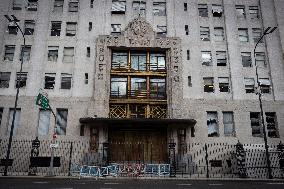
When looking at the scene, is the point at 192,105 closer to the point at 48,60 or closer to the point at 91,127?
the point at 91,127

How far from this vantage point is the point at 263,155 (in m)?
24.1

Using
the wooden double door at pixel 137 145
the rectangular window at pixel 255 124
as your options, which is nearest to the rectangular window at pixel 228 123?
the rectangular window at pixel 255 124

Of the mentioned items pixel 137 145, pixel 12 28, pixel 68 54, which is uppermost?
pixel 12 28

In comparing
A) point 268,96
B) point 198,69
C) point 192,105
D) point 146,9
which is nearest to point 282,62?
point 268,96

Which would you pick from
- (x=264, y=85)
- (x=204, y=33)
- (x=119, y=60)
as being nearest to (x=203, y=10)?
(x=204, y=33)

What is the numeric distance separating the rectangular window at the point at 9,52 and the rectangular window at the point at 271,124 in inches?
1157

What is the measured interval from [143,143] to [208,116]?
25.5 ft

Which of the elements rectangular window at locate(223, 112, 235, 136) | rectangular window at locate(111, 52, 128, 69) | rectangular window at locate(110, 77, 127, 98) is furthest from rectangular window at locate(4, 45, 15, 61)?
rectangular window at locate(223, 112, 235, 136)

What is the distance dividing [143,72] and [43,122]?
12061 mm

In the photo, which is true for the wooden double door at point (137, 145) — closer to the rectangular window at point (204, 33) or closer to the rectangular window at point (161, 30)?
the rectangular window at point (161, 30)

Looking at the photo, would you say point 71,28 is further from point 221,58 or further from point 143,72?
point 221,58

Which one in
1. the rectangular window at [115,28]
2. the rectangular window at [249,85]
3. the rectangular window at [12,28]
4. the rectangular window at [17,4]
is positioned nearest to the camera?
the rectangular window at [249,85]

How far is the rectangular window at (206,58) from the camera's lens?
104 feet

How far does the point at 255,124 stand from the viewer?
2952cm
